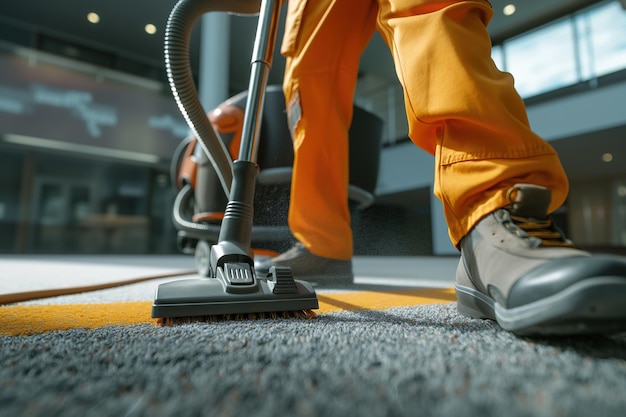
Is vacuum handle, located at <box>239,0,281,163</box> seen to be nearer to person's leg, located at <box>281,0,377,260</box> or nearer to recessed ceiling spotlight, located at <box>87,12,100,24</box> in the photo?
person's leg, located at <box>281,0,377,260</box>

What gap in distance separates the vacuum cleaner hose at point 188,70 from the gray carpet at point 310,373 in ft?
1.40

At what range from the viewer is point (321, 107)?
0.93 m

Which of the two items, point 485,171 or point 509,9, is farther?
point 509,9

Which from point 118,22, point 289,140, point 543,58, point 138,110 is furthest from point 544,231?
point 138,110

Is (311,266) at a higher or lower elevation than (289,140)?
lower

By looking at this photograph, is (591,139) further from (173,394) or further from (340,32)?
(173,394)

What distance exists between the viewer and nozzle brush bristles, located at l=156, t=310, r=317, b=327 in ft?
1.52

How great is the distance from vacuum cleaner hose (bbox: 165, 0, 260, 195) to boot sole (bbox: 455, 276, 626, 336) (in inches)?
21.6

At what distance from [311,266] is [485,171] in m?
0.53

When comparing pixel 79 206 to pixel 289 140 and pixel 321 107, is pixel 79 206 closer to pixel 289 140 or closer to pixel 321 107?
pixel 289 140

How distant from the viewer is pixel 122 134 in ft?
18.9

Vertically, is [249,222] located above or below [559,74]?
below

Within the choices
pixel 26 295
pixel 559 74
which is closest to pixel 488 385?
pixel 26 295

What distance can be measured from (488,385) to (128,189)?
6.66 m
